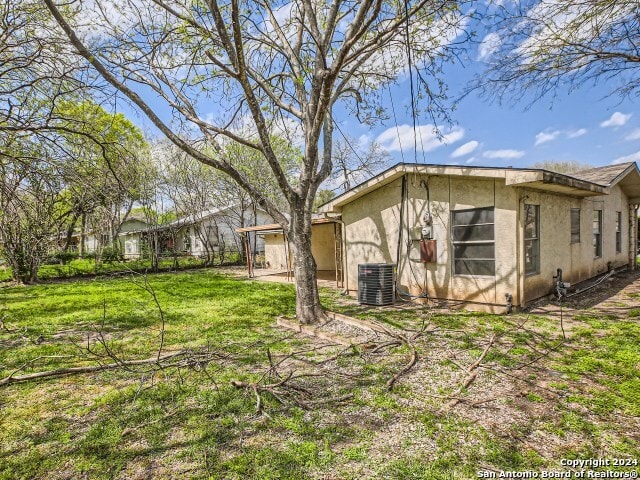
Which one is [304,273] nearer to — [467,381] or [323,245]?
[467,381]

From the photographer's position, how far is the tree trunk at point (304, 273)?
19.4 ft

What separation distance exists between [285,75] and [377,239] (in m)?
4.38

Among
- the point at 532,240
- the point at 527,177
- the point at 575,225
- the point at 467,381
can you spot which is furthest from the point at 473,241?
the point at 575,225

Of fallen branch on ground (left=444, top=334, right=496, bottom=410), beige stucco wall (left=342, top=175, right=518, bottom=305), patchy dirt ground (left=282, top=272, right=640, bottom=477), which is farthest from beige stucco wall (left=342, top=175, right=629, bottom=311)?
fallen branch on ground (left=444, top=334, right=496, bottom=410)

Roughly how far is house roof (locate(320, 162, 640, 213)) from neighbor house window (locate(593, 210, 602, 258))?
48.1 inches

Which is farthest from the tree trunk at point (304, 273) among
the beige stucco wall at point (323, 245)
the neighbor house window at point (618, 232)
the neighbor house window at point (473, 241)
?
the neighbor house window at point (618, 232)

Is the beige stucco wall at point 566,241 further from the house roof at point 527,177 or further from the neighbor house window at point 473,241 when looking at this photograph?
the neighbor house window at point 473,241

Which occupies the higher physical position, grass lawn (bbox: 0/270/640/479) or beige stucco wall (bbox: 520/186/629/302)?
beige stucco wall (bbox: 520/186/629/302)

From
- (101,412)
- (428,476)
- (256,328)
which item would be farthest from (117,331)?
(428,476)

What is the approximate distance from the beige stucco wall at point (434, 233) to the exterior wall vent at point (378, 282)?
1.79ft

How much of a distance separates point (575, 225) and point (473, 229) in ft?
12.9

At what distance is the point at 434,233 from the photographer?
711cm

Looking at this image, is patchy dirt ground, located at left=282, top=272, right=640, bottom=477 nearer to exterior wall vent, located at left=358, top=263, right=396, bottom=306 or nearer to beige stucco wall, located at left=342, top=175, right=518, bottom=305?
beige stucco wall, located at left=342, top=175, right=518, bottom=305

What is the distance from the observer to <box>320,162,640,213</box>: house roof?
5652mm
